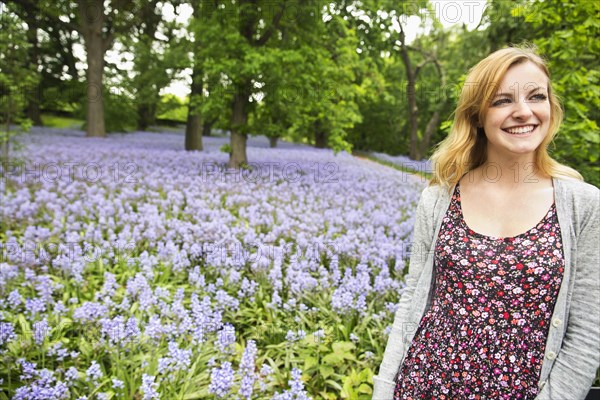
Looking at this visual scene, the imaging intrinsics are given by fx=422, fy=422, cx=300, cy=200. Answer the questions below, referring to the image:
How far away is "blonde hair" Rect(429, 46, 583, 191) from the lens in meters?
1.66

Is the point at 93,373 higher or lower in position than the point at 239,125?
lower

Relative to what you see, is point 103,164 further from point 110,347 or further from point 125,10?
point 125,10

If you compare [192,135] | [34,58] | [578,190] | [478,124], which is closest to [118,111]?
[34,58]

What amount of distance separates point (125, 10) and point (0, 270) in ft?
70.5

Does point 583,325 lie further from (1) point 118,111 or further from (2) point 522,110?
(1) point 118,111

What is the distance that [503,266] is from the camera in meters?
1.66

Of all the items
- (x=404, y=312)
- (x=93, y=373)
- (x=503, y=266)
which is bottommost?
(x=93, y=373)

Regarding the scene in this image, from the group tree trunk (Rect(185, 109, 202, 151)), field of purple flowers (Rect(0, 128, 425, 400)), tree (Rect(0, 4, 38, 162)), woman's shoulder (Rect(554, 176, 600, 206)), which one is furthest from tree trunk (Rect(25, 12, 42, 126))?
woman's shoulder (Rect(554, 176, 600, 206))

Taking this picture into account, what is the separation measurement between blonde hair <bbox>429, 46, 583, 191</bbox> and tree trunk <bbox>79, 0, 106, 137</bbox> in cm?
2037

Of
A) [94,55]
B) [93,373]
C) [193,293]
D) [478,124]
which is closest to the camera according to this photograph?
[478,124]

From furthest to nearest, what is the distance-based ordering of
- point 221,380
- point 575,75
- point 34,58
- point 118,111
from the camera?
point 118,111 < point 34,58 < point 575,75 < point 221,380

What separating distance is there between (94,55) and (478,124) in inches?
836

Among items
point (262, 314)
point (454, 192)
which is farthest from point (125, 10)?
point (454, 192)

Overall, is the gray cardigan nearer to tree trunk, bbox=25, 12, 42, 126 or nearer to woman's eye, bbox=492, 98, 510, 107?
woman's eye, bbox=492, 98, 510, 107
